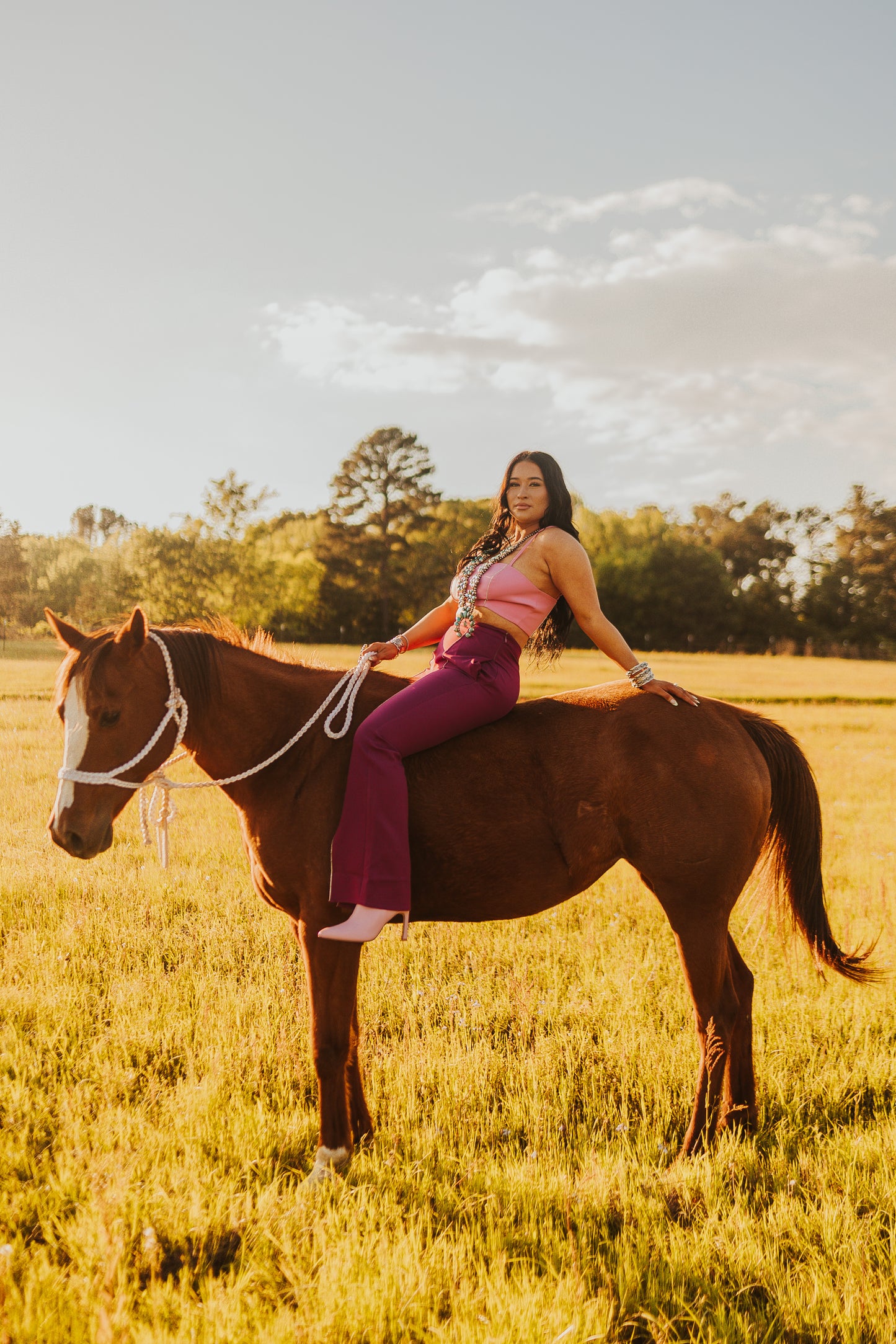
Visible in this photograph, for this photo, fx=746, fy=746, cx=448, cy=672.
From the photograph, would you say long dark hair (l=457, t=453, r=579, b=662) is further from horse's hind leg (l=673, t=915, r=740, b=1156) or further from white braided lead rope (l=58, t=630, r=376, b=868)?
horse's hind leg (l=673, t=915, r=740, b=1156)

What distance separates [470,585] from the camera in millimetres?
3812

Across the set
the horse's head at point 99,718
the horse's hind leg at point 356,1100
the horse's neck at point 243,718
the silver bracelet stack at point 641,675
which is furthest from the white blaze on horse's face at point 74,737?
the silver bracelet stack at point 641,675

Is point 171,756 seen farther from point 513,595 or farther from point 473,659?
point 513,595

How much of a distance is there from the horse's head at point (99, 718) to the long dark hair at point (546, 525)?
172cm

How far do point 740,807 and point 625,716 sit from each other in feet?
2.35

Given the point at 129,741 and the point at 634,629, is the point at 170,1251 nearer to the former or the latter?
the point at 129,741

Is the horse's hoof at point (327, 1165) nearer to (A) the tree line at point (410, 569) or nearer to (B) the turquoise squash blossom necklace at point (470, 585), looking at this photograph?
A: (B) the turquoise squash blossom necklace at point (470, 585)

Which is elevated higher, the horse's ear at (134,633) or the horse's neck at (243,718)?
the horse's ear at (134,633)

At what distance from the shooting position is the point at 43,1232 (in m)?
3.03

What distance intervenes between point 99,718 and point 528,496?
239cm

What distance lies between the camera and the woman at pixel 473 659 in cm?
335

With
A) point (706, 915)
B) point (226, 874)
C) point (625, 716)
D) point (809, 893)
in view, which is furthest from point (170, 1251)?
point (226, 874)

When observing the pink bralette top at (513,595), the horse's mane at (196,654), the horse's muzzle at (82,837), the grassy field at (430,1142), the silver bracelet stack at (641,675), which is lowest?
the grassy field at (430,1142)

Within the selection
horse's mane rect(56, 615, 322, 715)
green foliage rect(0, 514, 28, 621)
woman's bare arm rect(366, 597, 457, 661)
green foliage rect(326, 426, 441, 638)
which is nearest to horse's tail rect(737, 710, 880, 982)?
woman's bare arm rect(366, 597, 457, 661)
